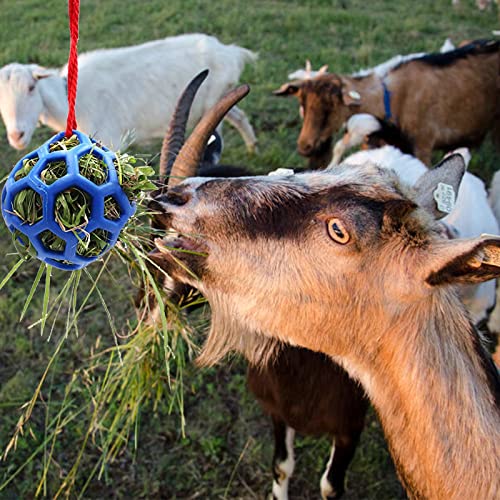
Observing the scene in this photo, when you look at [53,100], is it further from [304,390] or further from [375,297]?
[375,297]

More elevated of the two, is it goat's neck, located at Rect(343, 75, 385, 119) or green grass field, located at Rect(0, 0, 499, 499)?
goat's neck, located at Rect(343, 75, 385, 119)

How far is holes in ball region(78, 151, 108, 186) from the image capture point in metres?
1.51

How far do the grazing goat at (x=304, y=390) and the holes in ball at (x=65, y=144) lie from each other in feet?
4.01

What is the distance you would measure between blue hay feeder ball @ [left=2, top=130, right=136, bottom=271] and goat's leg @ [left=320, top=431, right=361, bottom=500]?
7.14 ft

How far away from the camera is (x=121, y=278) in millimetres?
5379

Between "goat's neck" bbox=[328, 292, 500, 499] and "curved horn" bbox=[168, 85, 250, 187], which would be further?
"curved horn" bbox=[168, 85, 250, 187]

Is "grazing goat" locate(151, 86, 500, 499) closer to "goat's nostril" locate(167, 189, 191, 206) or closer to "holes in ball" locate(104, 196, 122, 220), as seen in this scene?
"goat's nostril" locate(167, 189, 191, 206)

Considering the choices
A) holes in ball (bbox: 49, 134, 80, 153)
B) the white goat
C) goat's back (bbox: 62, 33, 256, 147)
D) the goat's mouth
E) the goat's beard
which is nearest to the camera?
holes in ball (bbox: 49, 134, 80, 153)

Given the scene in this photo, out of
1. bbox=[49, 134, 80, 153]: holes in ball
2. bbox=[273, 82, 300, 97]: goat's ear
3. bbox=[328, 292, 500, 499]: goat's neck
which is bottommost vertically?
bbox=[273, 82, 300, 97]: goat's ear

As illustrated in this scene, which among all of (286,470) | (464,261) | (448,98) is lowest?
(286,470)

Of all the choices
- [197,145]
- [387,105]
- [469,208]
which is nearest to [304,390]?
[197,145]

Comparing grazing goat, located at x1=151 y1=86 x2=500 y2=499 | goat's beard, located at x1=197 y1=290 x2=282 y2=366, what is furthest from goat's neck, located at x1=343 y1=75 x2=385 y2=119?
grazing goat, located at x1=151 y1=86 x2=500 y2=499

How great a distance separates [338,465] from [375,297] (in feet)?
5.76

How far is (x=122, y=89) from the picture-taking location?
231 inches
